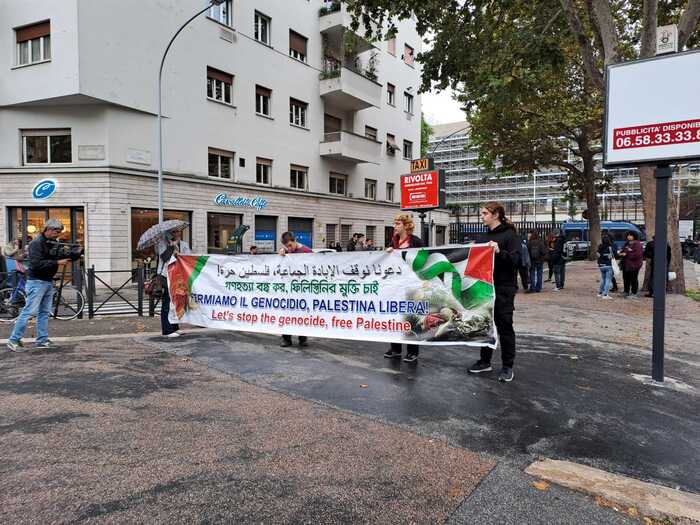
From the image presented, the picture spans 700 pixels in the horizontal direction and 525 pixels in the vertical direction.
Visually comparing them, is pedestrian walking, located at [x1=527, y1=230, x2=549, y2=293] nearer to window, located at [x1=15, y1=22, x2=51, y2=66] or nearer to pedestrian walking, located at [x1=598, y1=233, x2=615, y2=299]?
pedestrian walking, located at [x1=598, y1=233, x2=615, y2=299]

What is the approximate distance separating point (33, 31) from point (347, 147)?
47.5 ft

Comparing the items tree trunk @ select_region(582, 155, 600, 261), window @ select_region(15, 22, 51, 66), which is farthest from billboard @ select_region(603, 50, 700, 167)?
tree trunk @ select_region(582, 155, 600, 261)

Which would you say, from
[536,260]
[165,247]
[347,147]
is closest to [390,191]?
[347,147]

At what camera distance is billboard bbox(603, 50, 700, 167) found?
4.81 metres

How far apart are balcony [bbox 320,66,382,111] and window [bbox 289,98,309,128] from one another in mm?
1468

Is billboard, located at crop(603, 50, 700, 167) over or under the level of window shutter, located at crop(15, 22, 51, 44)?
under

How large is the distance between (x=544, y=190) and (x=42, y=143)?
385ft

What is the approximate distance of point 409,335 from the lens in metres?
5.62

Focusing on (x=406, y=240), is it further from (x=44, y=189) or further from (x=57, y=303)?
(x=44, y=189)

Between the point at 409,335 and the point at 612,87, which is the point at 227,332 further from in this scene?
the point at 612,87

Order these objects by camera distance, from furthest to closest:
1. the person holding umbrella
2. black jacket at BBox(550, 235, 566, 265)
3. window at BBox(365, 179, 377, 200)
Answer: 1. window at BBox(365, 179, 377, 200)
2. black jacket at BBox(550, 235, 566, 265)
3. the person holding umbrella

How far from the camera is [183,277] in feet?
24.9

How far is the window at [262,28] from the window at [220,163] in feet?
19.8

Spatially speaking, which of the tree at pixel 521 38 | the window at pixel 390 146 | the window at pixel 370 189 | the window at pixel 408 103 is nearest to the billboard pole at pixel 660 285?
the tree at pixel 521 38
